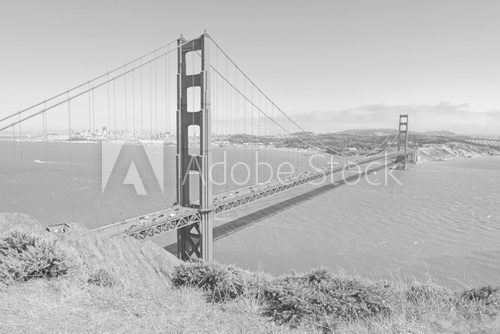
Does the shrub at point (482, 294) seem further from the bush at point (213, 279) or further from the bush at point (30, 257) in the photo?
the bush at point (30, 257)

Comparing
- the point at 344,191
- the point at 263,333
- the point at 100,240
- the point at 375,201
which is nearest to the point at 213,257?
the point at 100,240

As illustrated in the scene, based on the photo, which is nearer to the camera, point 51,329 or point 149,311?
point 51,329

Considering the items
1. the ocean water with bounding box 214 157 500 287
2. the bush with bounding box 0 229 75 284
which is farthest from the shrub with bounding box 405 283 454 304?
the bush with bounding box 0 229 75 284

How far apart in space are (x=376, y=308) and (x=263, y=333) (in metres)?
1.56

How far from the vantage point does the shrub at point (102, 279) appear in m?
4.73

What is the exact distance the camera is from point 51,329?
10.4 ft

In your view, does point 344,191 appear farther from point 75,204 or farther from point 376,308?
point 376,308

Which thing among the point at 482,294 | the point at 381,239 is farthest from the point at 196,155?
the point at 482,294

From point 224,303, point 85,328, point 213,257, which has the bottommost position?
point 213,257

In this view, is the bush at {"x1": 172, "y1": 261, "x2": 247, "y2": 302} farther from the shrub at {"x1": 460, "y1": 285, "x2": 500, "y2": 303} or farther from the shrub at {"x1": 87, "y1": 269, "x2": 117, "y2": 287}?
the shrub at {"x1": 460, "y1": 285, "x2": 500, "y2": 303}

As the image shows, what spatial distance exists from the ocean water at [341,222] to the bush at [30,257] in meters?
6.89

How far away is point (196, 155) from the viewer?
16531 millimetres

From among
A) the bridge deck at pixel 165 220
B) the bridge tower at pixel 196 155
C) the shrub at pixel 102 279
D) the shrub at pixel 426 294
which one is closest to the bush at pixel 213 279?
the shrub at pixel 102 279

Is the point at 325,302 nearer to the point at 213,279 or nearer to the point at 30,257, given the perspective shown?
the point at 213,279
